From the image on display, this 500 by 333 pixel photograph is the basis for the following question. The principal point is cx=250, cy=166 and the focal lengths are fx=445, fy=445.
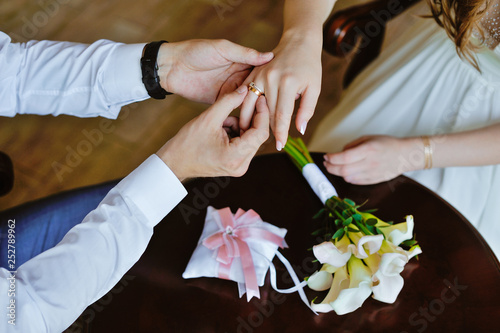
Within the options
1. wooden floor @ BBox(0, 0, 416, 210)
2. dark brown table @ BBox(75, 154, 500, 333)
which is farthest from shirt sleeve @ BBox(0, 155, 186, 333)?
wooden floor @ BBox(0, 0, 416, 210)

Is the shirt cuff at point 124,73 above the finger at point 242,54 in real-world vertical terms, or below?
below

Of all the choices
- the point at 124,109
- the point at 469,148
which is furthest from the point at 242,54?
the point at 124,109

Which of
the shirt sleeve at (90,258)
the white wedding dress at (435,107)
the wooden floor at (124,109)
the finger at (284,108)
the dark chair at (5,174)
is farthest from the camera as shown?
the wooden floor at (124,109)

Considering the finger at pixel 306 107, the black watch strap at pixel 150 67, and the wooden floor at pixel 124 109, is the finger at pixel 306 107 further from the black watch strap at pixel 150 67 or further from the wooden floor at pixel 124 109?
the wooden floor at pixel 124 109

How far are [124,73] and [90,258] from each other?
517mm

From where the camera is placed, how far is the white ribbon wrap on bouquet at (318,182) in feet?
3.73

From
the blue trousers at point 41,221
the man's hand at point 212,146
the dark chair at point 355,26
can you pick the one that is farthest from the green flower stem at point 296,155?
the blue trousers at point 41,221

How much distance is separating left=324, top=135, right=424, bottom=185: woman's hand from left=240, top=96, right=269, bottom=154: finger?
279mm

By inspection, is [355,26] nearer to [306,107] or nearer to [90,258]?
[306,107]

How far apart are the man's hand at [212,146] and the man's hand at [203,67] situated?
7.6 inches

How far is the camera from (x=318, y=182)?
1152 mm

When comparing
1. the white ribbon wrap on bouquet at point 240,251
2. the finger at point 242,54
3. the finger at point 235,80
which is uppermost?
the finger at point 242,54

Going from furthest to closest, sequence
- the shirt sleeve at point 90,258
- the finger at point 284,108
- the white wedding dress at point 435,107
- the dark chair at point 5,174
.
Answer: the white wedding dress at point 435,107, the dark chair at point 5,174, the finger at point 284,108, the shirt sleeve at point 90,258

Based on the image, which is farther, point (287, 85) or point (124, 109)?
point (124, 109)
